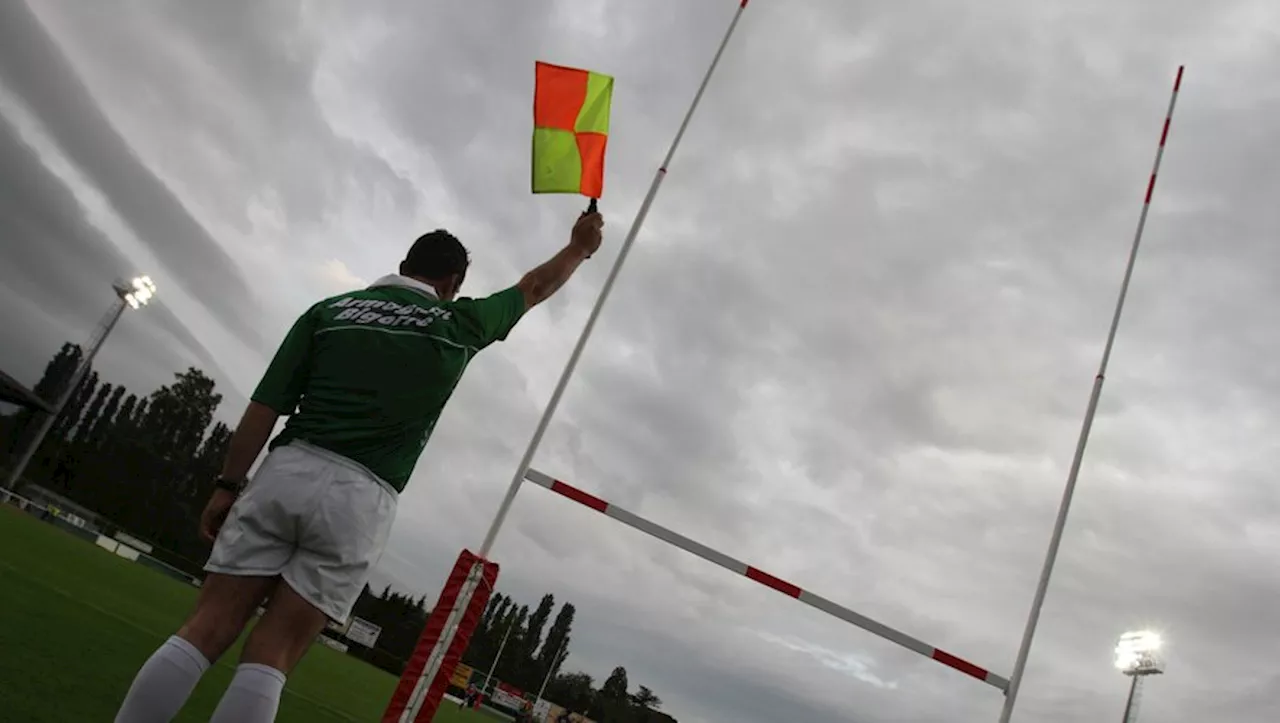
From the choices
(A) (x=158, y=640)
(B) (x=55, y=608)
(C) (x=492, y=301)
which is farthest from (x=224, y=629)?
(A) (x=158, y=640)

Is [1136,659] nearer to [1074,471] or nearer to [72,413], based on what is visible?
[1074,471]

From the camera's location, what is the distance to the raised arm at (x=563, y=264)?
221cm

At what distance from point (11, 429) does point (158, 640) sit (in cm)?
6535

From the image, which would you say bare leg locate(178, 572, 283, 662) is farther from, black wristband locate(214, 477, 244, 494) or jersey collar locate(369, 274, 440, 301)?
jersey collar locate(369, 274, 440, 301)

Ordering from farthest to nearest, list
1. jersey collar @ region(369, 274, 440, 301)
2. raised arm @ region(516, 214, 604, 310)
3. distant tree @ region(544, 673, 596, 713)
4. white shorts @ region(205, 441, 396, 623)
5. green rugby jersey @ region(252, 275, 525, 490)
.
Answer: distant tree @ region(544, 673, 596, 713)
raised arm @ region(516, 214, 604, 310)
jersey collar @ region(369, 274, 440, 301)
green rugby jersey @ region(252, 275, 525, 490)
white shorts @ region(205, 441, 396, 623)

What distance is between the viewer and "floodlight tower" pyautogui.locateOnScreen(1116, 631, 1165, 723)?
1795cm

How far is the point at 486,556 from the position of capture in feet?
11.2

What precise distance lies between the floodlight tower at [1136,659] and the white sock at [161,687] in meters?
21.7

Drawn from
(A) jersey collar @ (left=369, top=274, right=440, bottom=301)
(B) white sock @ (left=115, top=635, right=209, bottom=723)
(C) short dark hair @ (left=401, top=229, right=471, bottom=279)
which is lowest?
(B) white sock @ (left=115, top=635, right=209, bottom=723)

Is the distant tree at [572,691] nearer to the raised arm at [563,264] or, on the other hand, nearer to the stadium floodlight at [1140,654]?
the stadium floodlight at [1140,654]

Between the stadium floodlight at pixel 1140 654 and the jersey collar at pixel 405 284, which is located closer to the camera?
the jersey collar at pixel 405 284

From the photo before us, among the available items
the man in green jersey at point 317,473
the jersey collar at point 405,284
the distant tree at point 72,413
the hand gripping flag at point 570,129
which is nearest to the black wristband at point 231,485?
the man in green jersey at point 317,473

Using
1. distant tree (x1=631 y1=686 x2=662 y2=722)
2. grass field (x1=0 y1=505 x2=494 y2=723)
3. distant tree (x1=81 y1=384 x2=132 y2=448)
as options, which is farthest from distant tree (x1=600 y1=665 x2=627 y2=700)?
grass field (x1=0 y1=505 x2=494 y2=723)

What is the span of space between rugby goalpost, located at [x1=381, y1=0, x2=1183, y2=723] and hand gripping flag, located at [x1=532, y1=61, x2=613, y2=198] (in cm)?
82
